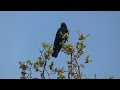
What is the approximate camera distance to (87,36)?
6.15 metres
